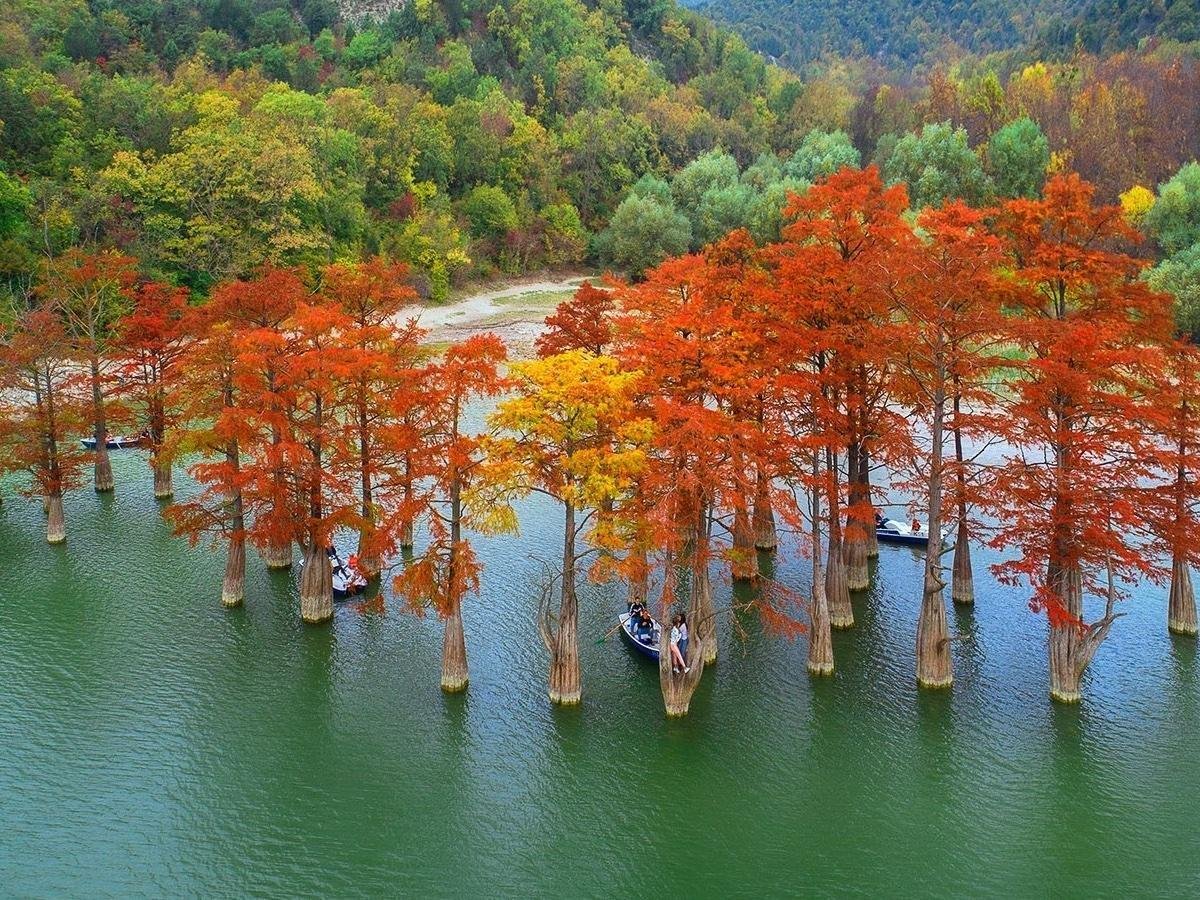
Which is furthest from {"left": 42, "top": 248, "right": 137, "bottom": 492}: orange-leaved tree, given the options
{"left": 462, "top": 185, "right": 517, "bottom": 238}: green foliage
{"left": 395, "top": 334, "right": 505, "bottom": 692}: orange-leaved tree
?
{"left": 462, "top": 185, "right": 517, "bottom": 238}: green foliage

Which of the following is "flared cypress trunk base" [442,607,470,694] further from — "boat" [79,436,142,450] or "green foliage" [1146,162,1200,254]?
"green foliage" [1146,162,1200,254]

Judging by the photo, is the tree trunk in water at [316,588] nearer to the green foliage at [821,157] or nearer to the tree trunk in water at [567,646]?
the tree trunk in water at [567,646]

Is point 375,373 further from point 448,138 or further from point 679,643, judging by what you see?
point 448,138

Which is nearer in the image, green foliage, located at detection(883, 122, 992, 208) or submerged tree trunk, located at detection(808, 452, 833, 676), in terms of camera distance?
submerged tree trunk, located at detection(808, 452, 833, 676)

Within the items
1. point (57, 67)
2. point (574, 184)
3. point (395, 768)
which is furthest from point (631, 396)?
point (574, 184)

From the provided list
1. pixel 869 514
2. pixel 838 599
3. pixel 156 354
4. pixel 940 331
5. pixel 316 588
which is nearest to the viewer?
pixel 940 331

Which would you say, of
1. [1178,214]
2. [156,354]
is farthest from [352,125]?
[1178,214]

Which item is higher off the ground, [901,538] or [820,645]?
[901,538]
